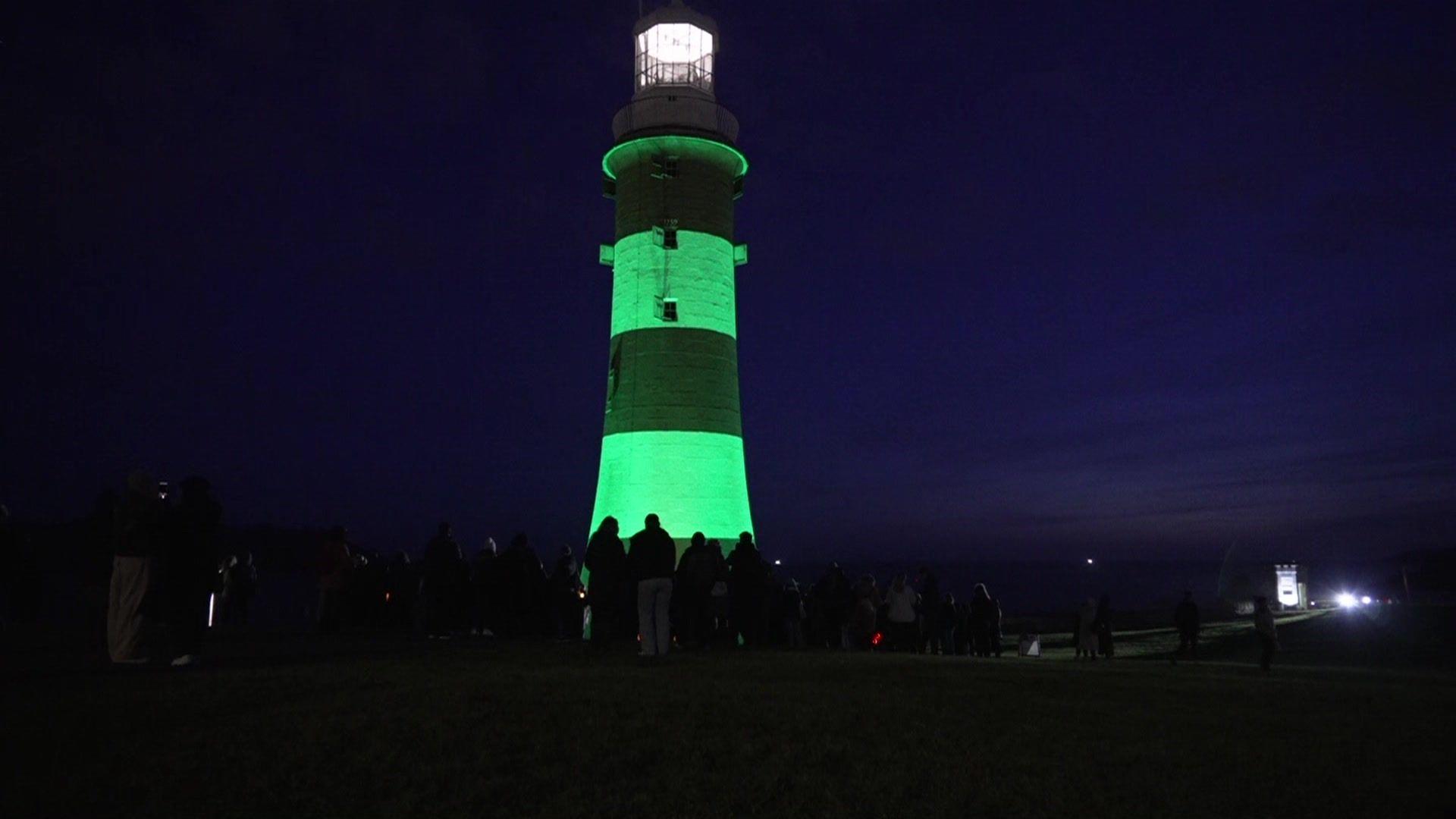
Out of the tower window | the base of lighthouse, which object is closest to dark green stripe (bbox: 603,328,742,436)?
the base of lighthouse

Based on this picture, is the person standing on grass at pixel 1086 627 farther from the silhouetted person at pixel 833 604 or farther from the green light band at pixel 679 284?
the green light band at pixel 679 284

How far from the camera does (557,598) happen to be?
16578 mm

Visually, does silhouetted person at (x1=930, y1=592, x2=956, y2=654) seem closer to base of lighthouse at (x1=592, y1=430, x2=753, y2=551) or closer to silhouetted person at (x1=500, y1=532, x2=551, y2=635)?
base of lighthouse at (x1=592, y1=430, x2=753, y2=551)

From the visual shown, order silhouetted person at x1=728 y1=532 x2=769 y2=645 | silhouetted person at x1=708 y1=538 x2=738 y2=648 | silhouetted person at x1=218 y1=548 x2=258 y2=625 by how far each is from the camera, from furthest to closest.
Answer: silhouetted person at x1=218 y1=548 x2=258 y2=625
silhouetted person at x1=728 y1=532 x2=769 y2=645
silhouetted person at x1=708 y1=538 x2=738 y2=648

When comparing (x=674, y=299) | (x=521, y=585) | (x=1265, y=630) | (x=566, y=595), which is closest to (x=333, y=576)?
(x=521, y=585)

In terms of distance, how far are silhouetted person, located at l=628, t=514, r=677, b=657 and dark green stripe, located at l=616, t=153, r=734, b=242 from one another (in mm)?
10655

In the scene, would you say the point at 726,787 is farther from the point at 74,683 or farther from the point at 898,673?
the point at 74,683

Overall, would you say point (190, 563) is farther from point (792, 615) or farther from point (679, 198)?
point (679, 198)

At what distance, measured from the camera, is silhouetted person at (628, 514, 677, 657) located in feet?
40.4

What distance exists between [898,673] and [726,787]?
4993 millimetres

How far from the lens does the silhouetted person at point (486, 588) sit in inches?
615

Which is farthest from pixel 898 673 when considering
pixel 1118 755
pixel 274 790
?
pixel 274 790

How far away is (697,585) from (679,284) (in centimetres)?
889

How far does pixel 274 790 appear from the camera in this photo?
548 cm
